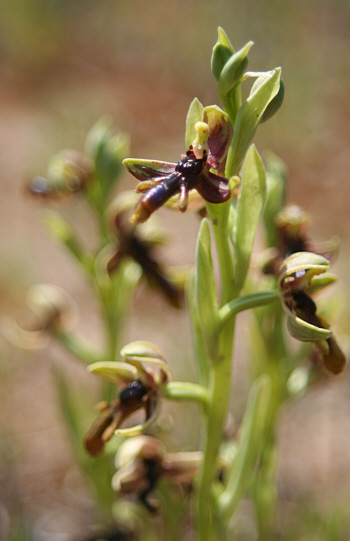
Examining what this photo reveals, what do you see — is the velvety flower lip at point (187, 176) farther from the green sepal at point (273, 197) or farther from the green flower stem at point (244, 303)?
the green sepal at point (273, 197)

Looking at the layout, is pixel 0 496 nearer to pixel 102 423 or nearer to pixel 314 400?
pixel 102 423

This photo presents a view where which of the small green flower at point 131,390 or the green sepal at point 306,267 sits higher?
the green sepal at point 306,267

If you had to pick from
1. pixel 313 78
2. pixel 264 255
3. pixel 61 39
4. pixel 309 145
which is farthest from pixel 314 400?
pixel 61 39

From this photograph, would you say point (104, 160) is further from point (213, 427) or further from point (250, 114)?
point (213, 427)

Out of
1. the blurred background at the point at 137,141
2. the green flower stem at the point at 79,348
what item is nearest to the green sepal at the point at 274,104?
the blurred background at the point at 137,141

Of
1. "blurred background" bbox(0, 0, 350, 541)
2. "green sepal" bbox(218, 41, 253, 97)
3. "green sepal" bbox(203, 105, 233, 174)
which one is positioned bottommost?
"blurred background" bbox(0, 0, 350, 541)

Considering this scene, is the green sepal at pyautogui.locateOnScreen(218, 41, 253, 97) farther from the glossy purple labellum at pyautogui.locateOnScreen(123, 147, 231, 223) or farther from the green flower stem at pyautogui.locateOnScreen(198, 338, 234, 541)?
the green flower stem at pyautogui.locateOnScreen(198, 338, 234, 541)

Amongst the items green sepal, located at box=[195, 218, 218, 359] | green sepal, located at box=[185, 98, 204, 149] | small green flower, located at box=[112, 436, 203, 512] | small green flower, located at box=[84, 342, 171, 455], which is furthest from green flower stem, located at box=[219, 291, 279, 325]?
small green flower, located at box=[112, 436, 203, 512]
